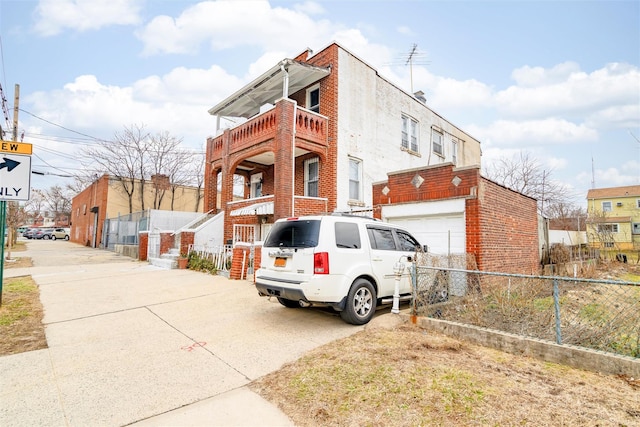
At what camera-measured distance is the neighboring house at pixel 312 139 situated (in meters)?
12.1

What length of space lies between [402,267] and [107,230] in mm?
29456

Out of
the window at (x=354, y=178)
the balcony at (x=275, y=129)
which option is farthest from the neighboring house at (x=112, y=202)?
the window at (x=354, y=178)

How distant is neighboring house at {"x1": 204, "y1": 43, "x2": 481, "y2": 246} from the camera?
1210cm

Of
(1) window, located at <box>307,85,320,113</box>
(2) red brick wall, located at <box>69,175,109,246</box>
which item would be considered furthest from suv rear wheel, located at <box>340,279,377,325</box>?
(2) red brick wall, located at <box>69,175,109,246</box>

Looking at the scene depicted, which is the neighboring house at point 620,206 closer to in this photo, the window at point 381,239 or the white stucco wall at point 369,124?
the white stucco wall at point 369,124

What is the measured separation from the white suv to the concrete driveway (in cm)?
56

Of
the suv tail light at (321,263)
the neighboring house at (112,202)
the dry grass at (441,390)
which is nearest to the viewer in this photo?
the dry grass at (441,390)

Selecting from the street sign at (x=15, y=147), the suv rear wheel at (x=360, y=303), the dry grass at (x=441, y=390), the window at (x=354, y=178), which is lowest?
the dry grass at (x=441, y=390)

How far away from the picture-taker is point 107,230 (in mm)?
28375

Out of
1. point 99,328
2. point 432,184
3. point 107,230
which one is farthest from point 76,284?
point 107,230

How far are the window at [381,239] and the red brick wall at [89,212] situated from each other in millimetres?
30425

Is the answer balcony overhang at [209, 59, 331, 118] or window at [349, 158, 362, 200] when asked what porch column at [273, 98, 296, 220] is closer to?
balcony overhang at [209, 59, 331, 118]

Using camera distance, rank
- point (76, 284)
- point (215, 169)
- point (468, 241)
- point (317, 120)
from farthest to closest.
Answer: point (215, 169)
point (317, 120)
point (76, 284)
point (468, 241)

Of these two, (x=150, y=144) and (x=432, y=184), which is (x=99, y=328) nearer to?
(x=432, y=184)
